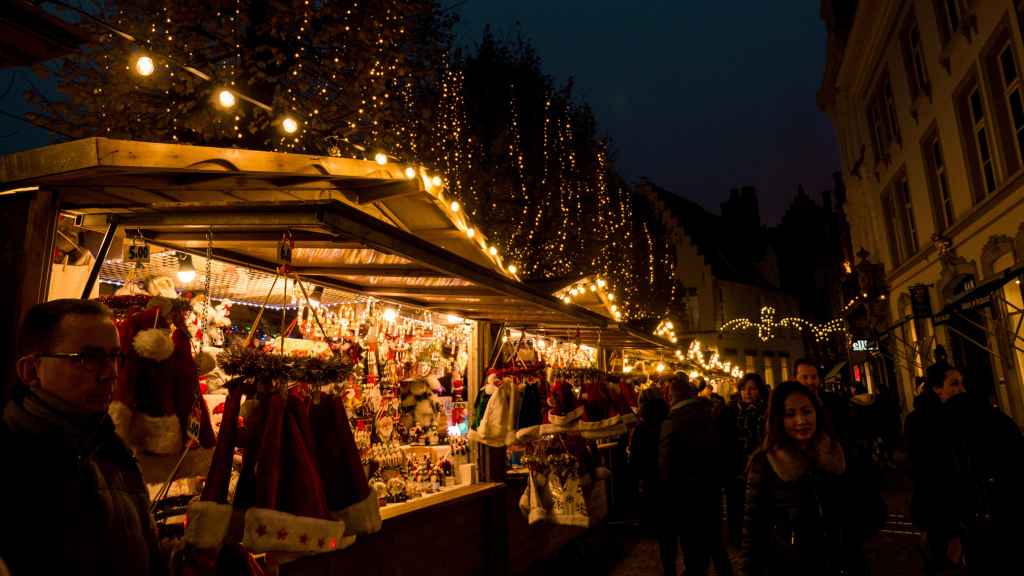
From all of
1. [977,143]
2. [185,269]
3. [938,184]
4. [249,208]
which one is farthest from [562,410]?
[938,184]

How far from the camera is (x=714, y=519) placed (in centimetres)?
548

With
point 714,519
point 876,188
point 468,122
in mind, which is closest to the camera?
point 714,519

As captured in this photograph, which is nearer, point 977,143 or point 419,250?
point 419,250

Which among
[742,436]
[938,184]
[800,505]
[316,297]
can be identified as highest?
[938,184]

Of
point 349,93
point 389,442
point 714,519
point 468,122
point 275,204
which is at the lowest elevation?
point 714,519

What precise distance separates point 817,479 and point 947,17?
12.2m

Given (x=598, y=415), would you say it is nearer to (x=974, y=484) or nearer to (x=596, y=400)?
(x=596, y=400)

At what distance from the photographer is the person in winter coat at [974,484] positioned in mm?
4207

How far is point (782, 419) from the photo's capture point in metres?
3.38

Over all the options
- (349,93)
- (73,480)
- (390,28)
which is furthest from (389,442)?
(390,28)

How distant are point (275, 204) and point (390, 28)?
323 inches

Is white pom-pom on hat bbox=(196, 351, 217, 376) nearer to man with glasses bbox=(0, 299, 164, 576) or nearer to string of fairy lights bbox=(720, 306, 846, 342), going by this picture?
man with glasses bbox=(0, 299, 164, 576)

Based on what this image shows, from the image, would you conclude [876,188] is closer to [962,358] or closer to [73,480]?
[962,358]

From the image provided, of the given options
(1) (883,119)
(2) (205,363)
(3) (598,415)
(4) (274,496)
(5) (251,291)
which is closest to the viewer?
(4) (274,496)
